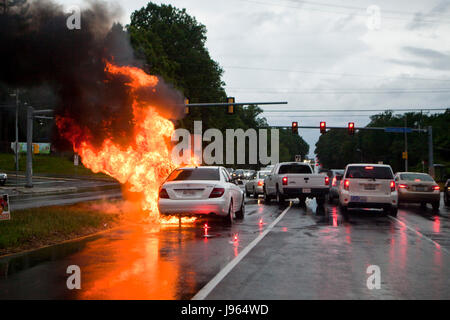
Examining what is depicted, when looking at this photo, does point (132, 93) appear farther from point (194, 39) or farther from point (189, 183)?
point (194, 39)

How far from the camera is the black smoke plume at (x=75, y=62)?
17.7m

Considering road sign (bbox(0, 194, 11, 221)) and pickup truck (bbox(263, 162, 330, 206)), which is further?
pickup truck (bbox(263, 162, 330, 206))

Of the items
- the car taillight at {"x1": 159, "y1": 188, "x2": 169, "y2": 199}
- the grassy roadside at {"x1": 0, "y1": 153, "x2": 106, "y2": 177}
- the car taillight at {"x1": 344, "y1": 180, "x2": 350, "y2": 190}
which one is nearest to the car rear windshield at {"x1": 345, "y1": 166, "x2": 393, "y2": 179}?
the car taillight at {"x1": 344, "y1": 180, "x2": 350, "y2": 190}

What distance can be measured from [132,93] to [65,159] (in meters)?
62.5

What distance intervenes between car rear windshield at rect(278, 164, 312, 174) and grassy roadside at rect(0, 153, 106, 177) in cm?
4556

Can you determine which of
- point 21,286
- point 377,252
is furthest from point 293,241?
point 21,286

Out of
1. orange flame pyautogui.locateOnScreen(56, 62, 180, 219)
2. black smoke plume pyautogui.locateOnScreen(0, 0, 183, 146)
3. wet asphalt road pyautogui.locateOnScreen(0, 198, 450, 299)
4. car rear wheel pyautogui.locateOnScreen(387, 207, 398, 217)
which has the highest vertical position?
black smoke plume pyautogui.locateOnScreen(0, 0, 183, 146)

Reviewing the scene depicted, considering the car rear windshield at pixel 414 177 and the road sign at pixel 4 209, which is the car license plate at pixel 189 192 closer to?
the road sign at pixel 4 209

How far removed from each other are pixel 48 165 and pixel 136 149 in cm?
5842

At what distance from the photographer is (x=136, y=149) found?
20531 mm

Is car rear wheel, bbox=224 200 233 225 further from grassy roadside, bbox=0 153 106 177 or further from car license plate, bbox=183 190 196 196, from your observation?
grassy roadside, bbox=0 153 106 177

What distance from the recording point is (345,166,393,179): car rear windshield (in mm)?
18641

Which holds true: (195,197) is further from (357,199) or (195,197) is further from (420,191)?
(420,191)

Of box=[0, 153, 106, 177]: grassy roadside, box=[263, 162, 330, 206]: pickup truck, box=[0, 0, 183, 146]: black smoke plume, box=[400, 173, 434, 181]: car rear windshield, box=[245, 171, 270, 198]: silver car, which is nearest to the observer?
box=[0, 0, 183, 146]: black smoke plume
